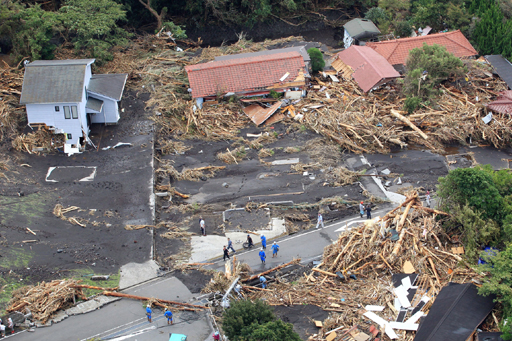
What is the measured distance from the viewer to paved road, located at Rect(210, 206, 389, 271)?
94.3ft

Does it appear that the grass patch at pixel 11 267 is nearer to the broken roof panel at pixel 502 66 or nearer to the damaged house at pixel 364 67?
the damaged house at pixel 364 67

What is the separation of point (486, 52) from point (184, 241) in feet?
110

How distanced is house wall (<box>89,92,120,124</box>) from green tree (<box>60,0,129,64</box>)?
687 cm

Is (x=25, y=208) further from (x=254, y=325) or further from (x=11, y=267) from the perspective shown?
(x=254, y=325)

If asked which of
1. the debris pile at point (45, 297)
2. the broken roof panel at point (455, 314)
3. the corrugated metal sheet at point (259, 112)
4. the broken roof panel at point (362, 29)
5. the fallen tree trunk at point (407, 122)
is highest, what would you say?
the broken roof panel at point (362, 29)

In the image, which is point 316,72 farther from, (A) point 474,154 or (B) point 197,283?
(B) point 197,283

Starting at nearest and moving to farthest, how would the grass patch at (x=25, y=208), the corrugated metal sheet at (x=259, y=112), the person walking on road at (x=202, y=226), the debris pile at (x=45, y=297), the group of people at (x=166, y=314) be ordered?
the group of people at (x=166, y=314), the debris pile at (x=45, y=297), the grass patch at (x=25, y=208), the person walking on road at (x=202, y=226), the corrugated metal sheet at (x=259, y=112)

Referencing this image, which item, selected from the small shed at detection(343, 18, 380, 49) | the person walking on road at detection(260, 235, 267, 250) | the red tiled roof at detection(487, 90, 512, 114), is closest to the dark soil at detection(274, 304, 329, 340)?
the person walking on road at detection(260, 235, 267, 250)

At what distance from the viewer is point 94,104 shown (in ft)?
128

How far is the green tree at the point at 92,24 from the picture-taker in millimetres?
44438

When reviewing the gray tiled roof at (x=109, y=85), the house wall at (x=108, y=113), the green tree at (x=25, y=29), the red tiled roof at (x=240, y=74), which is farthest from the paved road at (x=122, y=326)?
the green tree at (x=25, y=29)

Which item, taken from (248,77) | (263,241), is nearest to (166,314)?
(263,241)

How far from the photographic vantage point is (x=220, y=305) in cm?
2539

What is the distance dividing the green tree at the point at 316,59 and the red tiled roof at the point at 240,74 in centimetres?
185
